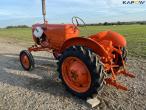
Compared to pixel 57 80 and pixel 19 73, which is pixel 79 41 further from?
pixel 19 73

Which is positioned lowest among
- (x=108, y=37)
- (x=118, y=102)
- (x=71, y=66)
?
(x=118, y=102)

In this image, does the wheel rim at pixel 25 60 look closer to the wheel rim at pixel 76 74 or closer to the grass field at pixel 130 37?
the grass field at pixel 130 37

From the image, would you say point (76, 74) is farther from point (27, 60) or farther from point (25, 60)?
point (25, 60)

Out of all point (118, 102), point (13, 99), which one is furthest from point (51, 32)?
point (118, 102)

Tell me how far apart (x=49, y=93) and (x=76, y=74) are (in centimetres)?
78

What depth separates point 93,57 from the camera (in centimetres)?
478

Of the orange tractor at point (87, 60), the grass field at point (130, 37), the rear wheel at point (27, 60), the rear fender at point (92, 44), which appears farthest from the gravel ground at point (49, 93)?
the grass field at point (130, 37)

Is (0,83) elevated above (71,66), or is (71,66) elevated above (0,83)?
(71,66)

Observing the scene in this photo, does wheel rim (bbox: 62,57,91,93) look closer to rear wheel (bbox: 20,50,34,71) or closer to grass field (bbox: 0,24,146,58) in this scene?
grass field (bbox: 0,24,146,58)

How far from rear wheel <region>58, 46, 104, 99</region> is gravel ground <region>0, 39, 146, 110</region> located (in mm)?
225

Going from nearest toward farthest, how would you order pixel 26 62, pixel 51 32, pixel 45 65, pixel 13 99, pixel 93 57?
pixel 93 57 < pixel 13 99 < pixel 51 32 < pixel 26 62 < pixel 45 65

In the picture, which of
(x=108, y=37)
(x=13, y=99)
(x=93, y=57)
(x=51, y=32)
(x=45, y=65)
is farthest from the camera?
(x=45, y=65)

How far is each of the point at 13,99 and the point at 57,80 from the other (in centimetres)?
140

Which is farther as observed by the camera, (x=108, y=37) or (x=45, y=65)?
(x=45, y=65)
